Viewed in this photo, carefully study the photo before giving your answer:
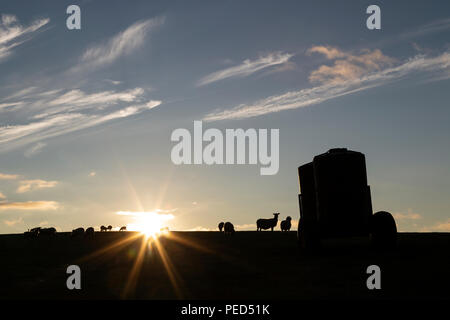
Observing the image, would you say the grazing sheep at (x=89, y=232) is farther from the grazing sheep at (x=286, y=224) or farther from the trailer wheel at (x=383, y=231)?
the trailer wheel at (x=383, y=231)

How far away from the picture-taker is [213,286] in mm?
16016

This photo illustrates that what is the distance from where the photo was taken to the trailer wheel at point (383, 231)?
74.3 ft

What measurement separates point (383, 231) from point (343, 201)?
7.27ft

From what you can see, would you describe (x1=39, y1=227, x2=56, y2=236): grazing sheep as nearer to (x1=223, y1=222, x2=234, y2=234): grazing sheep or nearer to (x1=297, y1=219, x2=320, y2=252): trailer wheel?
(x1=223, y1=222, x2=234, y2=234): grazing sheep

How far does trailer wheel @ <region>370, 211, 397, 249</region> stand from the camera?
2266 cm

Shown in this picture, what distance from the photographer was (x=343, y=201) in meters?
23.3

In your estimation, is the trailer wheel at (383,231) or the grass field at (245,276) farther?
the trailer wheel at (383,231)

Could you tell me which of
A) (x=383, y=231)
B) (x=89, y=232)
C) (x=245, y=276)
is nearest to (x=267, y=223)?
(x=89, y=232)

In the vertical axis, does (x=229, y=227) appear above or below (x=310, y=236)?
above

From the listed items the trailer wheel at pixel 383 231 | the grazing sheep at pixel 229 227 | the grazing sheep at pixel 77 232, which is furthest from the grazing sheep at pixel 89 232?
the trailer wheel at pixel 383 231

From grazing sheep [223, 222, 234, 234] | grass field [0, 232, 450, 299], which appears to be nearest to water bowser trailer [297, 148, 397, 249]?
grass field [0, 232, 450, 299]

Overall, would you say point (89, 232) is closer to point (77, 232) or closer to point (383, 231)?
point (77, 232)
